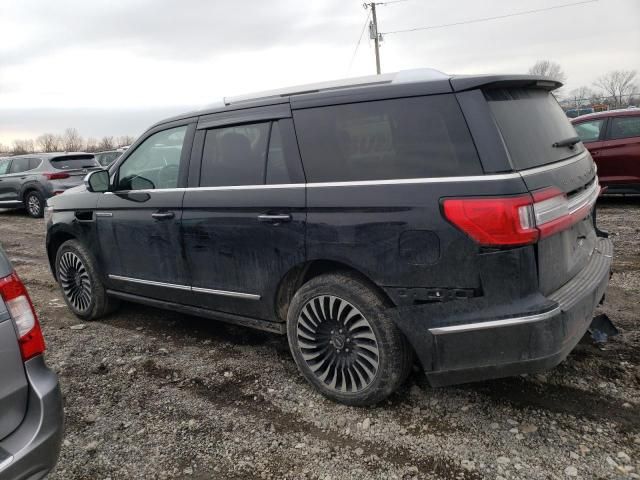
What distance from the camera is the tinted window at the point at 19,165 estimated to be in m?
13.1

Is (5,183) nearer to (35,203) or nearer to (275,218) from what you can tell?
(35,203)

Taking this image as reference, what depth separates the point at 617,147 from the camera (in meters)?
8.42

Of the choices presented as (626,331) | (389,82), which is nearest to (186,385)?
(389,82)

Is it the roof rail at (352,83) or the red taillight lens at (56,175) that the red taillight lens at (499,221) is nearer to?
the roof rail at (352,83)

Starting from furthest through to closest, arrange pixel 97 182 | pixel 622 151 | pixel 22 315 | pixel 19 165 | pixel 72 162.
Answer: pixel 19 165 < pixel 72 162 < pixel 622 151 < pixel 97 182 < pixel 22 315

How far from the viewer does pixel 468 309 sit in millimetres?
2482

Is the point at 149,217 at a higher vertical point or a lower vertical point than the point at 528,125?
lower

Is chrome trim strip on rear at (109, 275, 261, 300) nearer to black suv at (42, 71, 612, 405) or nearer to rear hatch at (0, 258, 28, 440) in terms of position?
black suv at (42, 71, 612, 405)

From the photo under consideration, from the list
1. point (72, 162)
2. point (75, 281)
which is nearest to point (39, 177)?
point (72, 162)

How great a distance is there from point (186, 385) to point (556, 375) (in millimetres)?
2397

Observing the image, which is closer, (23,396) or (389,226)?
(23,396)

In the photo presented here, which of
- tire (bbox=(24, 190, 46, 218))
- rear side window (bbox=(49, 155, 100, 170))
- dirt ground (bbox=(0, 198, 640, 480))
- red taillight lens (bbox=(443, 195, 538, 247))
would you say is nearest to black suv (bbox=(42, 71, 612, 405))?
red taillight lens (bbox=(443, 195, 538, 247))

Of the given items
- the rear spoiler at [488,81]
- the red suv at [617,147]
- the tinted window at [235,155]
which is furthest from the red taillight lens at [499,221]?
the red suv at [617,147]

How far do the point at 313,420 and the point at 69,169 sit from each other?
12.0 m
